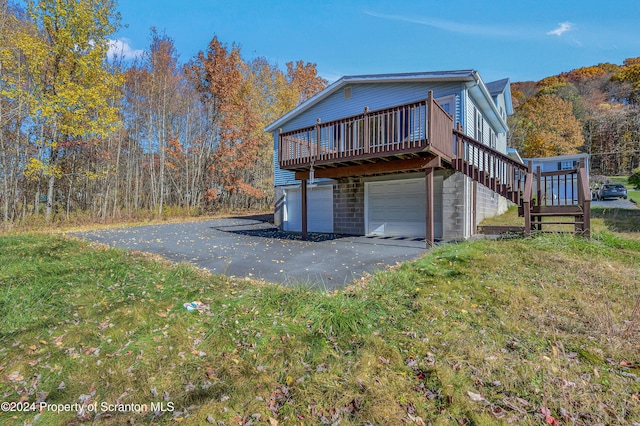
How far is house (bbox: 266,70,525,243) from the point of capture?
7.62 m

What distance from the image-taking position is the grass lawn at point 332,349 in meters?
2.20

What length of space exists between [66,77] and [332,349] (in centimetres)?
1636

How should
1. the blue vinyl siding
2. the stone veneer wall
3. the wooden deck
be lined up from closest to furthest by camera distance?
the wooden deck
the blue vinyl siding
the stone veneer wall

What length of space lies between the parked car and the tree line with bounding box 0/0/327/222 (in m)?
22.2

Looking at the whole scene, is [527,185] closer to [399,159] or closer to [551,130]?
[399,159]

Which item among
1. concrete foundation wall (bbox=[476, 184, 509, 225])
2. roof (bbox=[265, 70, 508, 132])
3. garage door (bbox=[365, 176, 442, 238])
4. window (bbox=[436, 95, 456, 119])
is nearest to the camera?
roof (bbox=[265, 70, 508, 132])

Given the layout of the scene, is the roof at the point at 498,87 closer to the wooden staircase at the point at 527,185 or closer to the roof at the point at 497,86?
the roof at the point at 497,86

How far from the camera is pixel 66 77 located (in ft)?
41.8

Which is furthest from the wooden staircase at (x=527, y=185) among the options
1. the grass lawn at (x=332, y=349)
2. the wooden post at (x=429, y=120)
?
the grass lawn at (x=332, y=349)

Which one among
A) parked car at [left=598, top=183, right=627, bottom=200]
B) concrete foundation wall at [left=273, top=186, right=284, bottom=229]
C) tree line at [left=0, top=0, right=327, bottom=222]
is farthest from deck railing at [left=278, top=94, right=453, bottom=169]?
parked car at [left=598, top=183, right=627, bottom=200]

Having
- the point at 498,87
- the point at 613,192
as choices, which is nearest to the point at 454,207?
the point at 498,87

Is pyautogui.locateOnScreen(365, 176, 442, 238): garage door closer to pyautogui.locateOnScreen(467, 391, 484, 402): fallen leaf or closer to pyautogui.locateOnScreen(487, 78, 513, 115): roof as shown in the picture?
pyautogui.locateOnScreen(487, 78, 513, 115): roof

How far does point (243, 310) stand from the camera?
150 inches

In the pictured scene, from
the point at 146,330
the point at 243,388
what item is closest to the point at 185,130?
the point at 146,330
